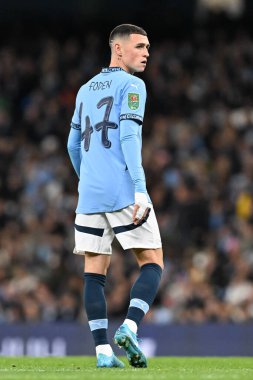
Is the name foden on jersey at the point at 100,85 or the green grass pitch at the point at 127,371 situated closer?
the green grass pitch at the point at 127,371

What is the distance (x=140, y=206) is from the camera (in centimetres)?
747

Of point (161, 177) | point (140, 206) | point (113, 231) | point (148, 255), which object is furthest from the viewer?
point (161, 177)

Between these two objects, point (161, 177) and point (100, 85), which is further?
point (161, 177)

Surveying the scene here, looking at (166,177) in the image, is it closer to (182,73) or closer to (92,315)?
(182,73)

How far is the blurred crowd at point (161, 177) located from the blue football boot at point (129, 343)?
21.2 ft

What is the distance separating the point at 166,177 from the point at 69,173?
1855 millimetres

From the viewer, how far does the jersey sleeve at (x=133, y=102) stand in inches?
299

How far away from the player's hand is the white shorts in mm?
135

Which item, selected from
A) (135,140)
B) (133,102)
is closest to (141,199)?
(135,140)

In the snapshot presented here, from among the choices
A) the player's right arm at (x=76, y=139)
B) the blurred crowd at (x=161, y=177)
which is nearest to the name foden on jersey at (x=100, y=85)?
the player's right arm at (x=76, y=139)

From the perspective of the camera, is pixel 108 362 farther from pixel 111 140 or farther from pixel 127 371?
pixel 111 140

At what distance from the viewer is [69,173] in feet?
59.9

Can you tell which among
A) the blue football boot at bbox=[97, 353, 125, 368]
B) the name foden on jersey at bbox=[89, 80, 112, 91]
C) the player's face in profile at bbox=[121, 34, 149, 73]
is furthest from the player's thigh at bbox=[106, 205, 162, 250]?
the player's face in profile at bbox=[121, 34, 149, 73]

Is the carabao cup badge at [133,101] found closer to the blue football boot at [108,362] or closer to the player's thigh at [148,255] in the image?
the player's thigh at [148,255]
